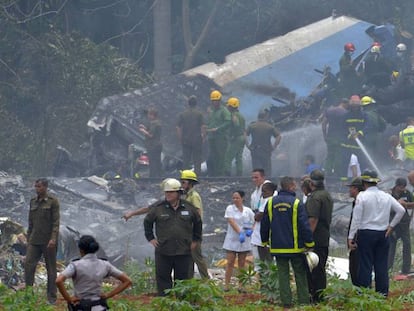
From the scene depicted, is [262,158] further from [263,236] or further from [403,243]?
[263,236]

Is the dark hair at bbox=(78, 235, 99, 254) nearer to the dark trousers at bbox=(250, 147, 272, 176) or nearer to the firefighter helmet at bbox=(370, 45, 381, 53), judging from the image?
the dark trousers at bbox=(250, 147, 272, 176)

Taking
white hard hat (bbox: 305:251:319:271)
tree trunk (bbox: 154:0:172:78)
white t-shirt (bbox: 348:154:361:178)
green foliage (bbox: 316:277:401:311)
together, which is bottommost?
green foliage (bbox: 316:277:401:311)

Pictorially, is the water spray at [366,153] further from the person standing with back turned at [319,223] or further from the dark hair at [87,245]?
the dark hair at [87,245]

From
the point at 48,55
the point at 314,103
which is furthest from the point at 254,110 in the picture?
the point at 48,55

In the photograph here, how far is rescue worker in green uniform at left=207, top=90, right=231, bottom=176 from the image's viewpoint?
79.9 ft

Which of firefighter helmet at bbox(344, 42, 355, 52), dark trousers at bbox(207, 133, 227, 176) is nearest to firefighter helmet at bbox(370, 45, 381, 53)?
firefighter helmet at bbox(344, 42, 355, 52)

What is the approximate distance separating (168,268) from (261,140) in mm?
11051

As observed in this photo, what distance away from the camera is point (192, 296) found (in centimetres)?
1233

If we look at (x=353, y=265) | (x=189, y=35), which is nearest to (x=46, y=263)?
(x=353, y=265)

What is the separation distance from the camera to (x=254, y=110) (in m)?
28.2

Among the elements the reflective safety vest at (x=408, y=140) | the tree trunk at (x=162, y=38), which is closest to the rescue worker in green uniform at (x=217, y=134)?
the reflective safety vest at (x=408, y=140)

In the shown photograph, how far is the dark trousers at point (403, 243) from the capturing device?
56.9 ft

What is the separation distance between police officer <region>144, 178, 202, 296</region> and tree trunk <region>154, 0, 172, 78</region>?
17275 millimetres

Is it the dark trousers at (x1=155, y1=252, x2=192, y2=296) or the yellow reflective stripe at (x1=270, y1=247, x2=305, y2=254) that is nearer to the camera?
the yellow reflective stripe at (x1=270, y1=247, x2=305, y2=254)
